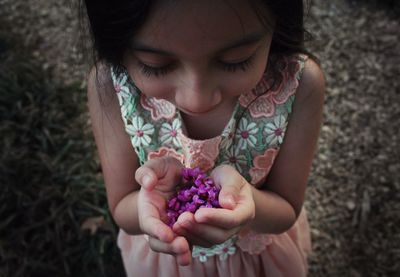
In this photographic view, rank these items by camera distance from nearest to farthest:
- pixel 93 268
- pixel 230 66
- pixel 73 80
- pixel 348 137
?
pixel 230 66, pixel 93 268, pixel 348 137, pixel 73 80

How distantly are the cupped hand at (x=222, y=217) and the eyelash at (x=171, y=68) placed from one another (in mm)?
219

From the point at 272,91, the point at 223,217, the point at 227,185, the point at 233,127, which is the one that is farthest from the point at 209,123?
the point at 223,217

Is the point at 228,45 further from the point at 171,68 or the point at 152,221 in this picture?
the point at 152,221

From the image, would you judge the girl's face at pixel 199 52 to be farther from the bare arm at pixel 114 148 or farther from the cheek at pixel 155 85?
the bare arm at pixel 114 148

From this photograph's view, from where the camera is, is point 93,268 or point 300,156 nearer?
point 300,156

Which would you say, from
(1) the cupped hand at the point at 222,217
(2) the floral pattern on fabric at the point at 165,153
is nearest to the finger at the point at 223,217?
(1) the cupped hand at the point at 222,217

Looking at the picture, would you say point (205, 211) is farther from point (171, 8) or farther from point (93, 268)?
point (93, 268)

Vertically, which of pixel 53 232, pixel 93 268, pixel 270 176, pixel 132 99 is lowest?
pixel 93 268

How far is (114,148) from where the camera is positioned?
1197 mm

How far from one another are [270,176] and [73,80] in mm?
1457

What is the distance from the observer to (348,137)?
2.20 meters

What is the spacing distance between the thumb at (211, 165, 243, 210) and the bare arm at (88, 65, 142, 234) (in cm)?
31

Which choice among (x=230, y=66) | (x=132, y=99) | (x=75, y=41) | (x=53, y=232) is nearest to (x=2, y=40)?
(x=75, y=41)

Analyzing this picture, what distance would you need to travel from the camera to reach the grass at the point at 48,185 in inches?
72.9
